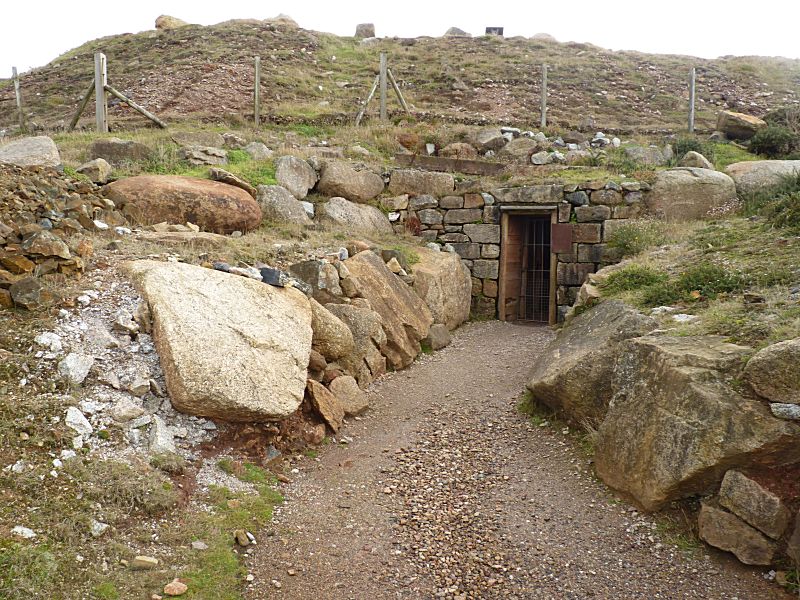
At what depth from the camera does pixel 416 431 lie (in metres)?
7.24

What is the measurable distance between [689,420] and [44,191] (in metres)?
7.82

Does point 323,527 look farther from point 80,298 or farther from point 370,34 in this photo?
point 370,34

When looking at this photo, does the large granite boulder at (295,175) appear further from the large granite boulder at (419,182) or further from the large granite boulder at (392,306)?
the large granite boulder at (392,306)

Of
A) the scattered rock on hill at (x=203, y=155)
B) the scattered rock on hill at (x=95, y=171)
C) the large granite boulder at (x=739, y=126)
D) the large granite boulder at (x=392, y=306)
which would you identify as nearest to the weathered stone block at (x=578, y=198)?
the large granite boulder at (x=392, y=306)

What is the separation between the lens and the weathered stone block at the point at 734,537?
4617 millimetres

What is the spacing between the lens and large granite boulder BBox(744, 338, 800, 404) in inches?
188

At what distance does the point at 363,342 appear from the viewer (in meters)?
8.33

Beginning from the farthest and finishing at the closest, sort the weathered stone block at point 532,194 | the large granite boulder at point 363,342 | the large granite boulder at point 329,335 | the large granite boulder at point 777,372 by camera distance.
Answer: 1. the weathered stone block at point 532,194
2. the large granite boulder at point 363,342
3. the large granite boulder at point 329,335
4. the large granite boulder at point 777,372

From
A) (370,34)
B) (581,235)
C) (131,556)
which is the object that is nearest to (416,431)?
(131,556)

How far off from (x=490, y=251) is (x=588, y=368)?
6.28m

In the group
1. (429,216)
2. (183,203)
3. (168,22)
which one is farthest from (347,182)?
(168,22)

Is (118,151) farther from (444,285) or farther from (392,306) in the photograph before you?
(444,285)

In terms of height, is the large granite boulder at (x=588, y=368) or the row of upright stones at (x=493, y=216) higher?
the row of upright stones at (x=493, y=216)

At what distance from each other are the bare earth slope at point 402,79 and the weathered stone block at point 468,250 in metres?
5.90
